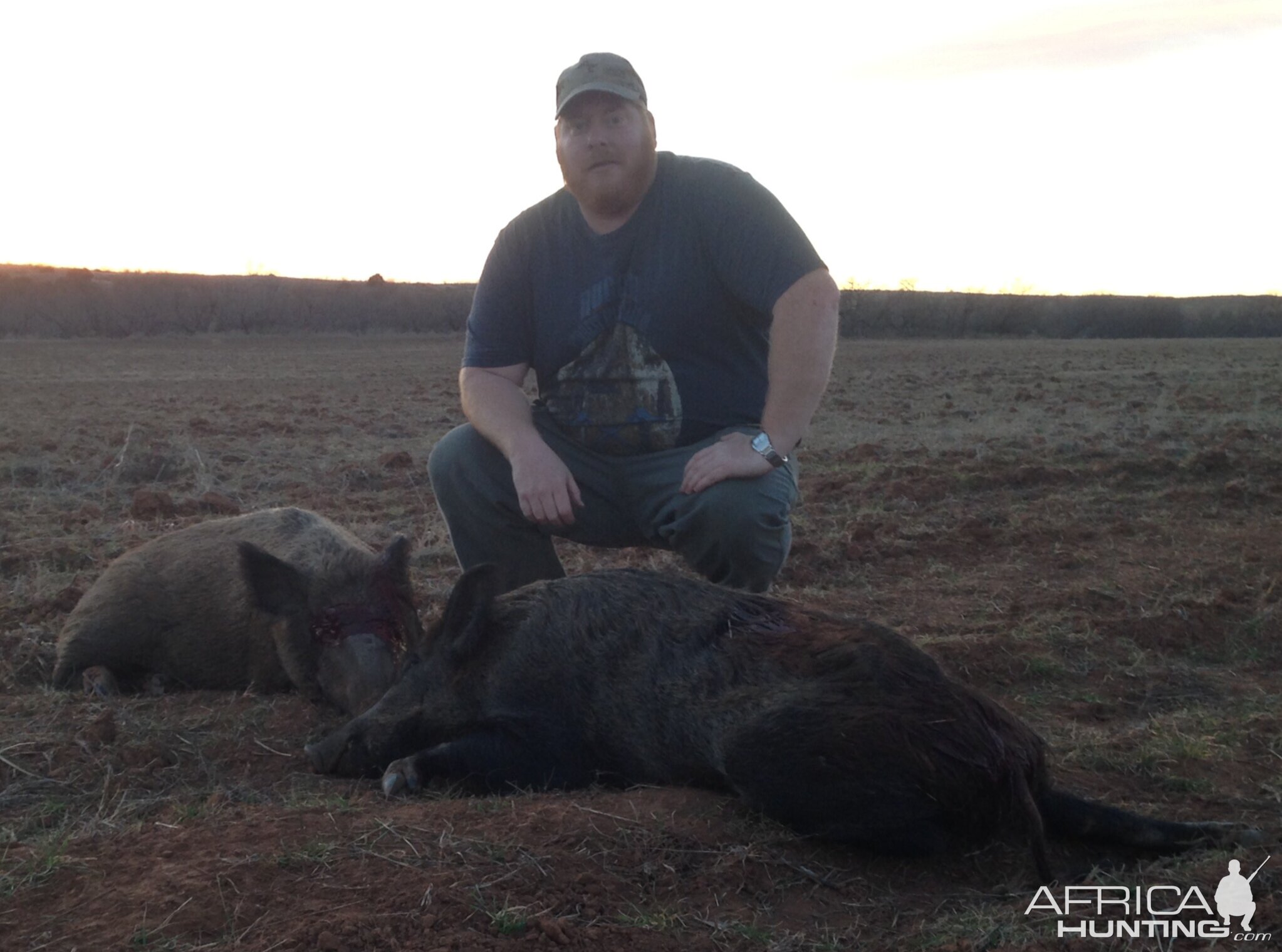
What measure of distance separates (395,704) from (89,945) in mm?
1846

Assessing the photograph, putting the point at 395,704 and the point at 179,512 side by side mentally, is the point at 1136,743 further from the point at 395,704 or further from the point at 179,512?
the point at 179,512

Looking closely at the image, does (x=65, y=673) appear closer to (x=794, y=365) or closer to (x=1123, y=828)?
(x=794, y=365)

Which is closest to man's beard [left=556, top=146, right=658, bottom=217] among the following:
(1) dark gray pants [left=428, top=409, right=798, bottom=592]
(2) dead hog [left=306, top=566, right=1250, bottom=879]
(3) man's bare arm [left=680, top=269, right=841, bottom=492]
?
(3) man's bare arm [left=680, top=269, right=841, bottom=492]

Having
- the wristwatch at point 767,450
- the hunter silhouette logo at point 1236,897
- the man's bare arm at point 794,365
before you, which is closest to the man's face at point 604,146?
the man's bare arm at point 794,365

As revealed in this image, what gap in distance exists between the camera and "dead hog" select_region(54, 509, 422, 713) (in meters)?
4.91

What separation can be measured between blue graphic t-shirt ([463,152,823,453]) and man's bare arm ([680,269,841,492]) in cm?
10

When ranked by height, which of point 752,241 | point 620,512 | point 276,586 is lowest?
point 276,586

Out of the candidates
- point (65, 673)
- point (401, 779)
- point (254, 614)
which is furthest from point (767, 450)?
point (65, 673)

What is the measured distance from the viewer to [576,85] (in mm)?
4957

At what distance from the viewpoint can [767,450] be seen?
4.80 m

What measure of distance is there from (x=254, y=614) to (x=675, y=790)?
8.55ft

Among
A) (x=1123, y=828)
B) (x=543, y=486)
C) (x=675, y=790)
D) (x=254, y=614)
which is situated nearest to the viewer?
(x=1123, y=828)

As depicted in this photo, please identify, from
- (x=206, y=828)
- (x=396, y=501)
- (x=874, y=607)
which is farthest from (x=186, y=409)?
Answer: (x=206, y=828)

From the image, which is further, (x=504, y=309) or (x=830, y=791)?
(x=504, y=309)
